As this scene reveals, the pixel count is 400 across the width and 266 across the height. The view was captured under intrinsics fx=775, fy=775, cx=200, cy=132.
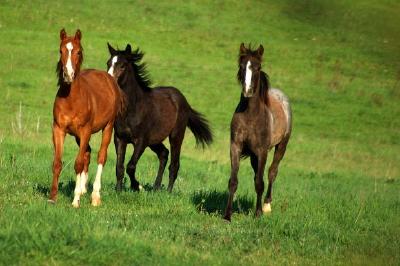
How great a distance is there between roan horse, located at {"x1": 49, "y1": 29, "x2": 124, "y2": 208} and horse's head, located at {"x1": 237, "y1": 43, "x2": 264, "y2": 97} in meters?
2.32

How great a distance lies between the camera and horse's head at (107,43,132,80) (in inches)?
590

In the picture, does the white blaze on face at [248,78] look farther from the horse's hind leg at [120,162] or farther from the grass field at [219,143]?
the horse's hind leg at [120,162]

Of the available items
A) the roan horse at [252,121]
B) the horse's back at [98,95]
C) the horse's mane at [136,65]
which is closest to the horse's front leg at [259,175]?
the roan horse at [252,121]

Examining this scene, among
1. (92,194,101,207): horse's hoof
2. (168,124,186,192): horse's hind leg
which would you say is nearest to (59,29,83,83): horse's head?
(92,194,101,207): horse's hoof

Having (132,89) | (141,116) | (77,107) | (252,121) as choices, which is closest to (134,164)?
(141,116)

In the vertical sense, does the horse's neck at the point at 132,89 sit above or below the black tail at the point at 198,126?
above

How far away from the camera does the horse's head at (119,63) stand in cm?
1498

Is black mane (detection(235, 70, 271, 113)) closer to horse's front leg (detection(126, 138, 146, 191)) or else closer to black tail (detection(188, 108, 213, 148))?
horse's front leg (detection(126, 138, 146, 191))

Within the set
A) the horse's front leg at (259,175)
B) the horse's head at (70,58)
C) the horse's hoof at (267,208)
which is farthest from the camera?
the horse's hoof at (267,208)

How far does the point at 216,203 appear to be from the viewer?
46.0 ft

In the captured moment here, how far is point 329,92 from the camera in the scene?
1492 inches

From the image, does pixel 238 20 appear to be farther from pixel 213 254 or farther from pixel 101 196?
pixel 213 254

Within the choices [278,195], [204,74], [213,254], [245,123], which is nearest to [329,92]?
[204,74]

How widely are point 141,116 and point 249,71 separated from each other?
376 centimetres
